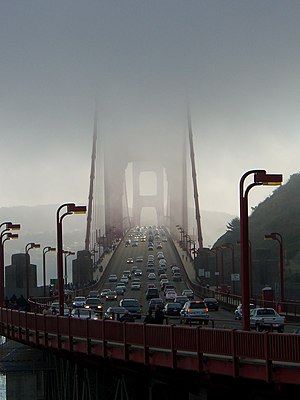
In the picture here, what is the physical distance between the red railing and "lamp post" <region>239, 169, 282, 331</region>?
1.29m

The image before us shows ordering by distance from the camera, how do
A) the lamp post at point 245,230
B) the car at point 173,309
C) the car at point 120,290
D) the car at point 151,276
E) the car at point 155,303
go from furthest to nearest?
the car at point 151,276
the car at point 120,290
the car at point 155,303
the car at point 173,309
the lamp post at point 245,230

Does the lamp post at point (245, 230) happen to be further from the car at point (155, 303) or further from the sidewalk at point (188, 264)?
the sidewalk at point (188, 264)

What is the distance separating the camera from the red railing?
827 inches

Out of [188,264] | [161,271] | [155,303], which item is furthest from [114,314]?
[188,264]

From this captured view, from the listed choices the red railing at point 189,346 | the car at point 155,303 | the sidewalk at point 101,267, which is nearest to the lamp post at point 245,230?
the red railing at point 189,346

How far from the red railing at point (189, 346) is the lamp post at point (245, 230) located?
1.29m

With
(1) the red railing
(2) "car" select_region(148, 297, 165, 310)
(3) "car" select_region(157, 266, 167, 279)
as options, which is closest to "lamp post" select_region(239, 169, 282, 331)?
(1) the red railing

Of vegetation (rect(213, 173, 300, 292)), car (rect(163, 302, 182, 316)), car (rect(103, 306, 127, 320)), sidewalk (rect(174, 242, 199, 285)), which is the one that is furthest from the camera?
sidewalk (rect(174, 242, 199, 285))

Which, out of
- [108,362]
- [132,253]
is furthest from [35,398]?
[132,253]

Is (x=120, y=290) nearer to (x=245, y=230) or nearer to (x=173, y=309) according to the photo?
(x=173, y=309)

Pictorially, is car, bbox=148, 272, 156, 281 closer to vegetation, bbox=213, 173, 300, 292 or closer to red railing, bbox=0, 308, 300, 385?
vegetation, bbox=213, 173, 300, 292

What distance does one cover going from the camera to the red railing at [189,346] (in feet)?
68.9

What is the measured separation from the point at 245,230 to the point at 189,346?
3123mm

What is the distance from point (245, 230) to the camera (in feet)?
84.4
